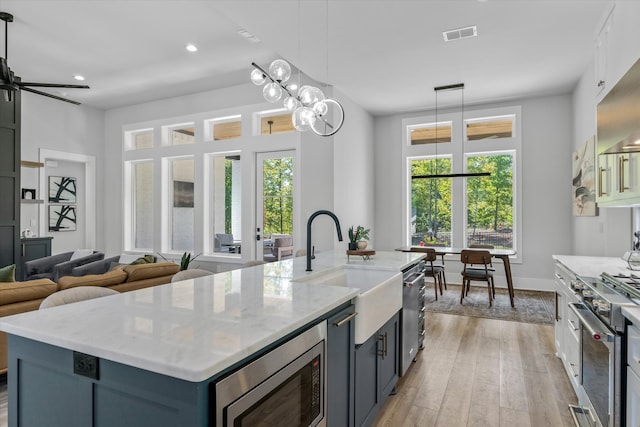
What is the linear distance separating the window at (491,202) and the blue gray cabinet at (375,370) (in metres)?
4.80

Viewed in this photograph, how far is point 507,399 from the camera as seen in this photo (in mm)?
2621

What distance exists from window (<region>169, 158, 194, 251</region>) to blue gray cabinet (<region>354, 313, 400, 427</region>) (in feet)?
17.3

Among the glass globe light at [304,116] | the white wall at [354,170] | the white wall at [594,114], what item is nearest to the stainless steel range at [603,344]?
the white wall at [594,114]

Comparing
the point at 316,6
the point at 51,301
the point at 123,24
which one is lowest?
the point at 51,301

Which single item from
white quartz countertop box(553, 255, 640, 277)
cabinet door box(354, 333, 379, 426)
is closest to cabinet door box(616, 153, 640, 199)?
white quartz countertop box(553, 255, 640, 277)

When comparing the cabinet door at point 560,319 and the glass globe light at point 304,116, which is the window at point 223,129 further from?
the cabinet door at point 560,319

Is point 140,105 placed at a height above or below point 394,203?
above

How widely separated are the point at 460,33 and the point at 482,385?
3464 millimetres

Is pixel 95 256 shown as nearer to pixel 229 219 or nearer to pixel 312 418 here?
pixel 229 219

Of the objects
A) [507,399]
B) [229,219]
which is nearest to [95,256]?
[229,219]

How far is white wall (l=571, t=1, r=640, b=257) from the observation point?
239 centimetres

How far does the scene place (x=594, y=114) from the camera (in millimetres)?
4477

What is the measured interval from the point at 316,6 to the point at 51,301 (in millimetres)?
3125

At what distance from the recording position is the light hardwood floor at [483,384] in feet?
7.82
